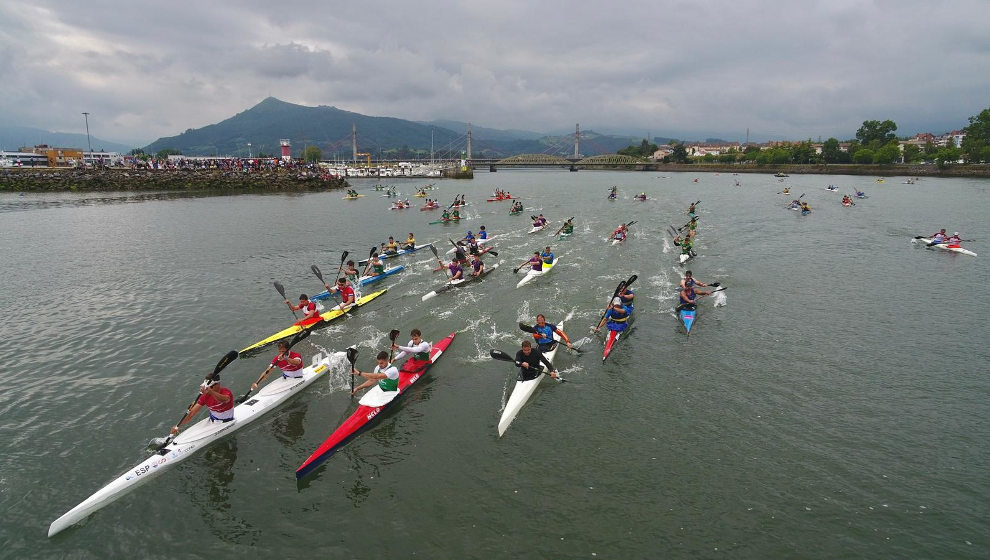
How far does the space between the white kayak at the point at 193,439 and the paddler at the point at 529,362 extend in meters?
6.42

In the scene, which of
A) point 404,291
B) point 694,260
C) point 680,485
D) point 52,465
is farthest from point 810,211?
point 52,465

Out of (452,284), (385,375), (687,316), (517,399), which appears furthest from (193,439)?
(687,316)

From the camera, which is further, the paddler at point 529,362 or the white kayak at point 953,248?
the white kayak at point 953,248

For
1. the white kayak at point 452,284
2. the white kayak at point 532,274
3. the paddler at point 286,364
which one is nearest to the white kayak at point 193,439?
the paddler at point 286,364

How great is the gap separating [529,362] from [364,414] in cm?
497

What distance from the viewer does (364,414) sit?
42.1 feet

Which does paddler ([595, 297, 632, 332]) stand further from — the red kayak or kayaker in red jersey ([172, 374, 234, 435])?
kayaker in red jersey ([172, 374, 234, 435])

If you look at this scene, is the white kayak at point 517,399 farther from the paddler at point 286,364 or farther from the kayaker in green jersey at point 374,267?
the kayaker in green jersey at point 374,267

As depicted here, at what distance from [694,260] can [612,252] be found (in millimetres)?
5546

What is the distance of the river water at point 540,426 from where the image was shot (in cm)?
955

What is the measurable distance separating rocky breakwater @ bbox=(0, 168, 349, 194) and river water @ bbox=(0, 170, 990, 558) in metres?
64.3

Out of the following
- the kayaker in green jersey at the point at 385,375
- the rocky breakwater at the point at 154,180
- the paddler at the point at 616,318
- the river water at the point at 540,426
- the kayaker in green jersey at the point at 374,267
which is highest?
the rocky breakwater at the point at 154,180

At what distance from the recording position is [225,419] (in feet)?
40.6

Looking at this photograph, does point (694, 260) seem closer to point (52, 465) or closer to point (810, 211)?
point (52, 465)
